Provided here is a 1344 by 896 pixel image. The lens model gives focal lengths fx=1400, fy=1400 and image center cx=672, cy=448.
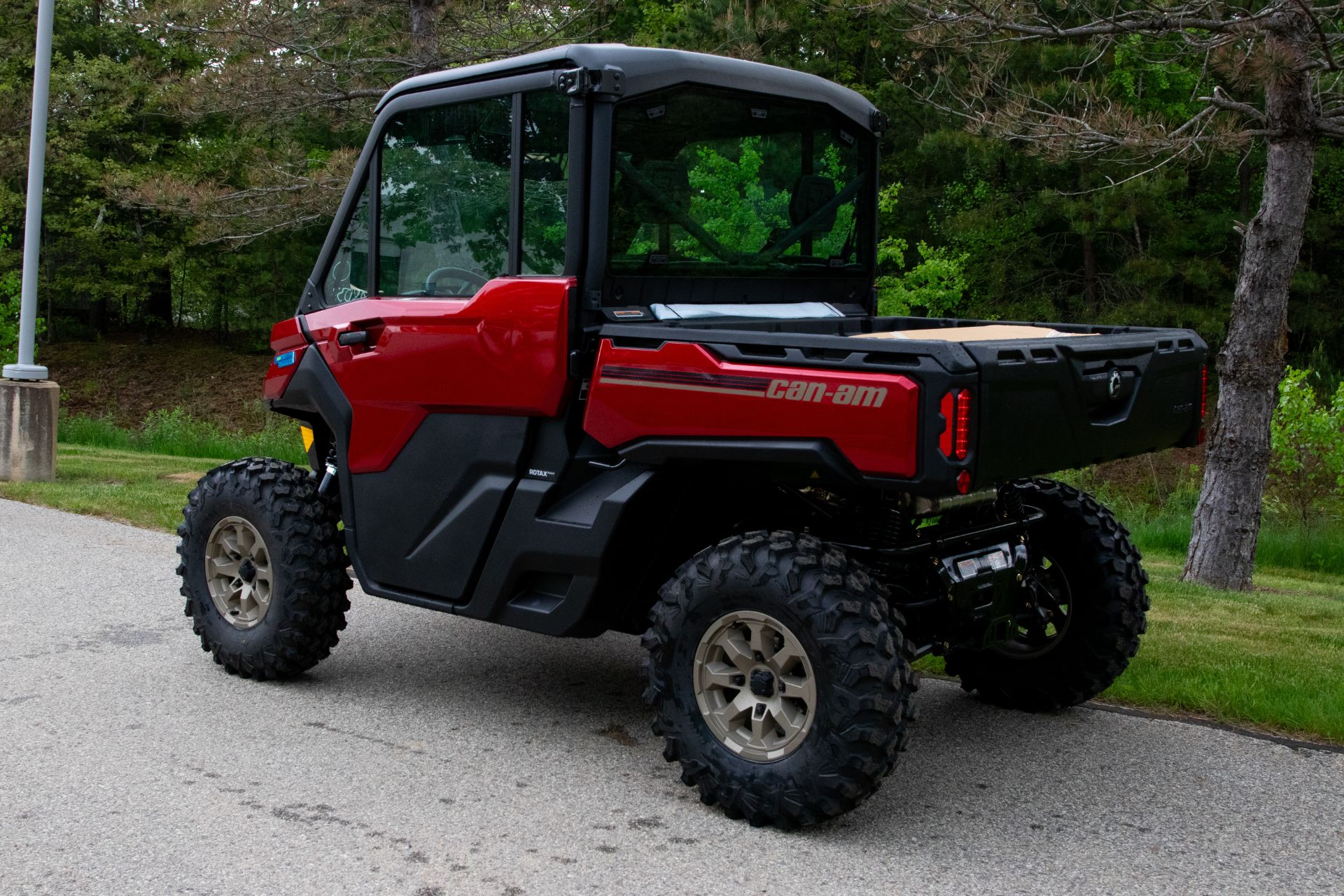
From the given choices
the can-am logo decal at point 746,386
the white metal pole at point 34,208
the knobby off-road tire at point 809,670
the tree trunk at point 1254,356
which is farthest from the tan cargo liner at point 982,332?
the white metal pole at point 34,208

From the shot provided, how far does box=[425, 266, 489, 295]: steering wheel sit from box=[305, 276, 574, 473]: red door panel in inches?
1.5

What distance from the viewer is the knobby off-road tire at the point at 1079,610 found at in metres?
5.24

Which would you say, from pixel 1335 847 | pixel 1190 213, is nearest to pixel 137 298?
pixel 1190 213

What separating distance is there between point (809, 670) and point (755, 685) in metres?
0.20

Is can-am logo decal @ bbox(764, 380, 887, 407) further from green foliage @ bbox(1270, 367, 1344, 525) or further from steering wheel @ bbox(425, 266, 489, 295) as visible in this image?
green foliage @ bbox(1270, 367, 1344, 525)

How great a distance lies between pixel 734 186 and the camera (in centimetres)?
522

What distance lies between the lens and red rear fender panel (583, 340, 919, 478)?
394 cm

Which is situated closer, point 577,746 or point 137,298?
point 577,746

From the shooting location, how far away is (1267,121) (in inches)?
346

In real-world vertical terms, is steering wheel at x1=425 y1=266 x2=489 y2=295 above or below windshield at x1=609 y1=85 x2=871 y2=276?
below

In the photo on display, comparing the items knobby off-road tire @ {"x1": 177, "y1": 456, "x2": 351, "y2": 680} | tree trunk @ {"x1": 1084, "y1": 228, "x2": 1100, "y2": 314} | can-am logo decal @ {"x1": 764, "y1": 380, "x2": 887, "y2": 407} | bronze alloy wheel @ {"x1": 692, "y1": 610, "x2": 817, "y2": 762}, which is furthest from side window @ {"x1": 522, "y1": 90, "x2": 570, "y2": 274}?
tree trunk @ {"x1": 1084, "y1": 228, "x2": 1100, "y2": 314}

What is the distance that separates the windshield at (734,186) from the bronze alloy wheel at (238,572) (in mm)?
2075

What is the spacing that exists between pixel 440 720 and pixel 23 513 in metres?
6.00

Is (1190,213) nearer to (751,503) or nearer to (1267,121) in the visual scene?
(1267,121)
